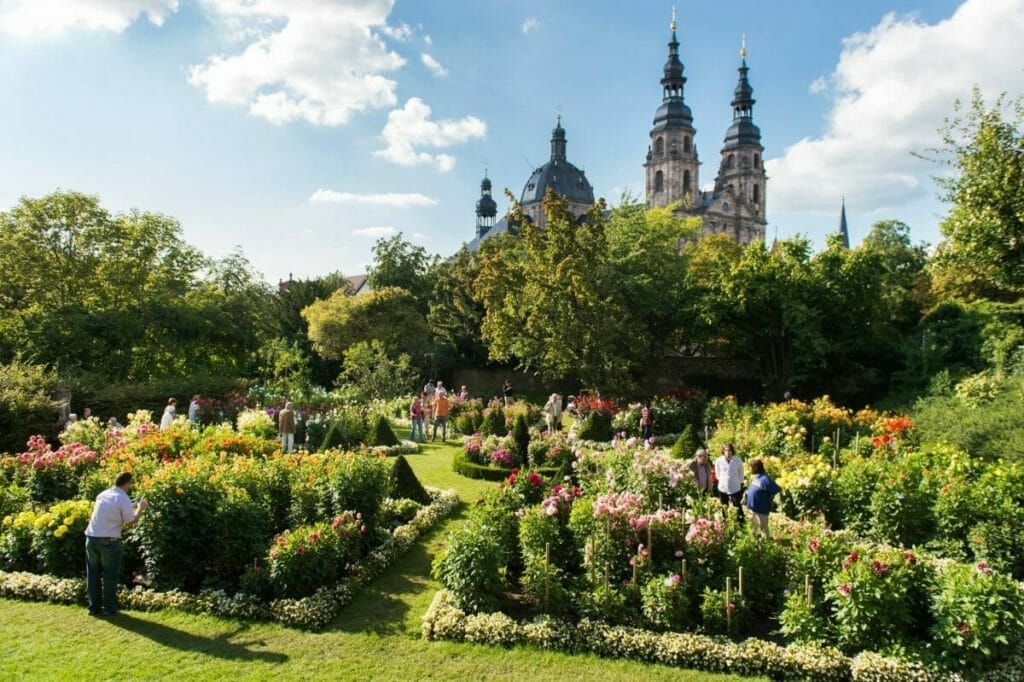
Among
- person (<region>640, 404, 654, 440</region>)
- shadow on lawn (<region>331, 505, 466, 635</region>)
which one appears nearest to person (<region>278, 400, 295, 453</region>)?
shadow on lawn (<region>331, 505, 466, 635</region>)

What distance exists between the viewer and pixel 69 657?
6.48 m

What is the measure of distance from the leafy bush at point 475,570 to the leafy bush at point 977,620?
4.55 m

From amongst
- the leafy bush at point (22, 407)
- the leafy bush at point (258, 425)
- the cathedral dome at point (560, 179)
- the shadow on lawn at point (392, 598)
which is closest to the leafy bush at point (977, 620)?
the shadow on lawn at point (392, 598)

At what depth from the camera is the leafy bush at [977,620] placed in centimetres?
600

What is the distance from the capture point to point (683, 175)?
234 feet

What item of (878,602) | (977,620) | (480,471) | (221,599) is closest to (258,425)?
(480,471)

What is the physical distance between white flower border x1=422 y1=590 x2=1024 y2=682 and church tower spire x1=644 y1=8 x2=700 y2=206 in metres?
68.0

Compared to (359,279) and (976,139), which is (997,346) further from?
(359,279)

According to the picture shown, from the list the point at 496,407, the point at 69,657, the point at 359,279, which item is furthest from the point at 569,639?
the point at 359,279

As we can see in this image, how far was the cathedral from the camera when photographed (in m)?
70.8

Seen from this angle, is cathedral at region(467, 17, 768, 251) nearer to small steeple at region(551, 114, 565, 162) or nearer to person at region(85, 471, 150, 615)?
small steeple at region(551, 114, 565, 162)

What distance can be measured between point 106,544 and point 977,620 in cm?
933

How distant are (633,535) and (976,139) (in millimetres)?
16574

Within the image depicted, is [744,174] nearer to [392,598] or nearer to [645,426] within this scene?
[645,426]
